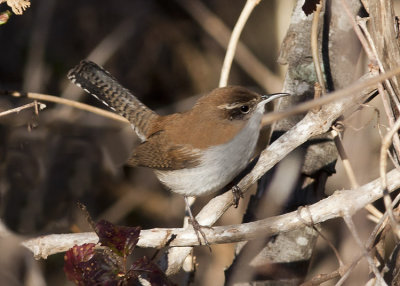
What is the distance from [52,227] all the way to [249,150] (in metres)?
2.23

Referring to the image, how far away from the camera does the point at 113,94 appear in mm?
4410

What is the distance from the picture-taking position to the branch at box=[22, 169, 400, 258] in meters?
2.61

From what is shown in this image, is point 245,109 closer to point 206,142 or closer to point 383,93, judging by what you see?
point 206,142

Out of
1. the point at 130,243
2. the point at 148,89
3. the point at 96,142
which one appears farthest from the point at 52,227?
the point at 130,243

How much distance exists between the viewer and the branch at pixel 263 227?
2609mm

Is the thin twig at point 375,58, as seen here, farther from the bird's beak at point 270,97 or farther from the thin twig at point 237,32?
the thin twig at point 237,32

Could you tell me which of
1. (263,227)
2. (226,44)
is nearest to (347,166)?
(263,227)

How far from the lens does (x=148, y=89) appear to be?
258 inches

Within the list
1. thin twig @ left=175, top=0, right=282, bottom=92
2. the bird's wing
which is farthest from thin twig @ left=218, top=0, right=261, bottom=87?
thin twig @ left=175, top=0, right=282, bottom=92

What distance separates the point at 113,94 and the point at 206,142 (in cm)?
111

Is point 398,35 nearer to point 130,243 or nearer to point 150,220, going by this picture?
point 130,243

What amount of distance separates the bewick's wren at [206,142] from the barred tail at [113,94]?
0.15 m

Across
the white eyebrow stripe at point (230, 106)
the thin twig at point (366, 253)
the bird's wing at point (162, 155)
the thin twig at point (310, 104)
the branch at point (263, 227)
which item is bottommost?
the thin twig at point (366, 253)

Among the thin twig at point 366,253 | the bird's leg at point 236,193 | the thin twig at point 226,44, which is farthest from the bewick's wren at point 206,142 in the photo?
the thin twig at point 226,44
